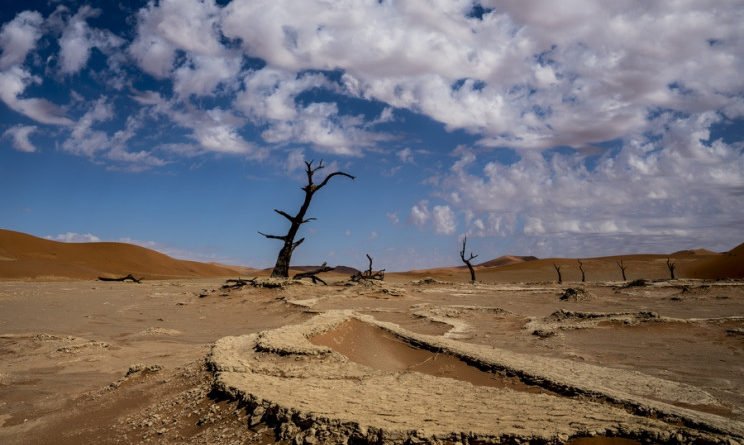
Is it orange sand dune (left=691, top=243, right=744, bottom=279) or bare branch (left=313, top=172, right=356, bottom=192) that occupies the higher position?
bare branch (left=313, top=172, right=356, bottom=192)

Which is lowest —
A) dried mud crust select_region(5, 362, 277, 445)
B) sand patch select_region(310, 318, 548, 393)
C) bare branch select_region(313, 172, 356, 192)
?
dried mud crust select_region(5, 362, 277, 445)

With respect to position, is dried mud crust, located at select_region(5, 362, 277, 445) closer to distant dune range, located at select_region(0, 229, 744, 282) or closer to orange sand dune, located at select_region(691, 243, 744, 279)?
distant dune range, located at select_region(0, 229, 744, 282)

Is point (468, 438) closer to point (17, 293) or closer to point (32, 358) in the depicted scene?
point (32, 358)

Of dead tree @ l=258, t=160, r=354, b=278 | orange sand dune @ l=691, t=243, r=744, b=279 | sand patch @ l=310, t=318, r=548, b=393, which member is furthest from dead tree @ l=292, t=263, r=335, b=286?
orange sand dune @ l=691, t=243, r=744, b=279

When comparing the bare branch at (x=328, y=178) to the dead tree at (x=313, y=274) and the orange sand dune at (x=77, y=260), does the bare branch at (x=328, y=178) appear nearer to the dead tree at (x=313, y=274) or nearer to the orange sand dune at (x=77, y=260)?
the dead tree at (x=313, y=274)

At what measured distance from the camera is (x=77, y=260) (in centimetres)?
4147

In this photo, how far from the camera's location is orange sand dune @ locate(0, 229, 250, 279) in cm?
2799

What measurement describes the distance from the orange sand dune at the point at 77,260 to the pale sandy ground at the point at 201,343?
557 inches

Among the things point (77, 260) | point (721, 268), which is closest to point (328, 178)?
point (77, 260)

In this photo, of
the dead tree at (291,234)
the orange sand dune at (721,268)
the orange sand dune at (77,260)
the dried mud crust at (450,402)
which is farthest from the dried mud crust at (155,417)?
the orange sand dune at (721,268)

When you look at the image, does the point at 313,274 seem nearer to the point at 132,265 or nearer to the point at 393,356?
the point at 393,356

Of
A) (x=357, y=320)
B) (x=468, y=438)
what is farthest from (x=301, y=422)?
(x=357, y=320)

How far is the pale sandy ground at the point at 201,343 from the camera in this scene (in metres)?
4.40

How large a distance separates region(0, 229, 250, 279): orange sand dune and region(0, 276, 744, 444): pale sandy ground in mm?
14141
